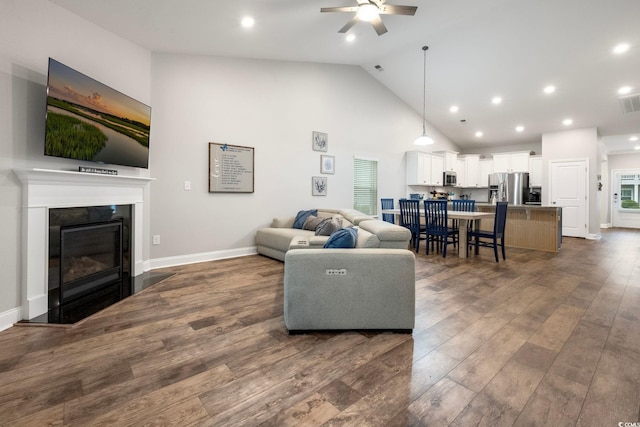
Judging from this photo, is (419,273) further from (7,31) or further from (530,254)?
(7,31)

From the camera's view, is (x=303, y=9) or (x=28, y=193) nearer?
(x=28, y=193)

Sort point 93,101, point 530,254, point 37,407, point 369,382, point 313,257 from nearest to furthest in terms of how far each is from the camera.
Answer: point 37,407, point 369,382, point 313,257, point 93,101, point 530,254

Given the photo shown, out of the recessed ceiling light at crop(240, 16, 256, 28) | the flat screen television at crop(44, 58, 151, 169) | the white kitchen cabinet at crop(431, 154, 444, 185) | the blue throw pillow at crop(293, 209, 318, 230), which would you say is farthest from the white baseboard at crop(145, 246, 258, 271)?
the white kitchen cabinet at crop(431, 154, 444, 185)

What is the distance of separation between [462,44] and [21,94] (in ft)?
20.3

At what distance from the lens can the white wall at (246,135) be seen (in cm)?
414

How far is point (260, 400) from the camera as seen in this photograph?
1.44m

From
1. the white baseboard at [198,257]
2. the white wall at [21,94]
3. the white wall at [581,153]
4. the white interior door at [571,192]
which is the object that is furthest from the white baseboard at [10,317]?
the white wall at [581,153]

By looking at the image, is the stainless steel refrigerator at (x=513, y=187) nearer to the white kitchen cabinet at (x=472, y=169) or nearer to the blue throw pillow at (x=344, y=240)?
the white kitchen cabinet at (x=472, y=169)

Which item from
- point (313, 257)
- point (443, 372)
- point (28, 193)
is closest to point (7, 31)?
point (28, 193)

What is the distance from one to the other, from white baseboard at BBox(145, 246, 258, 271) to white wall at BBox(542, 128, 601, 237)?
25.8ft

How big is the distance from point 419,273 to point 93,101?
414 centimetres

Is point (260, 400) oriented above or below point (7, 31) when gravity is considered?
below

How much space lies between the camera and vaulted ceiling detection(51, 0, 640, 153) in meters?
3.43

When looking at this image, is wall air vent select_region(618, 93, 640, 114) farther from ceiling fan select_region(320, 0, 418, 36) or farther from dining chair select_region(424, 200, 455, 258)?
ceiling fan select_region(320, 0, 418, 36)
